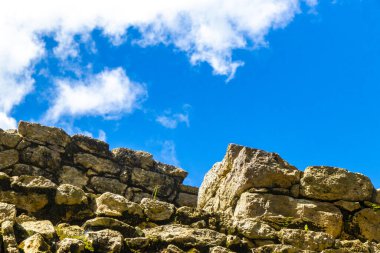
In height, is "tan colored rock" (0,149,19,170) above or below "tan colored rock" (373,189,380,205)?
above

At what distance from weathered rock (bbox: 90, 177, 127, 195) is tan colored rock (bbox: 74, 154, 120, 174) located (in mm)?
282

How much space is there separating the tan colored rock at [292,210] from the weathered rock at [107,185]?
6455mm

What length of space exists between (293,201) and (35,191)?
4719 millimetres

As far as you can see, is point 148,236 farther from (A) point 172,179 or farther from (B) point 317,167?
(A) point 172,179

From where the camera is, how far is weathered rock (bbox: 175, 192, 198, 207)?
15.8 metres

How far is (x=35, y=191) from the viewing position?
7.35m

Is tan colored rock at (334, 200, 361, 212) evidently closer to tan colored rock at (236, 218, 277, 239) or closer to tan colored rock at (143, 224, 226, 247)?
tan colored rock at (236, 218, 277, 239)

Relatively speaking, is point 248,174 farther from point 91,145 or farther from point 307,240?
point 91,145

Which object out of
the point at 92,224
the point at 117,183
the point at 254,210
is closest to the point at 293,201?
the point at 254,210

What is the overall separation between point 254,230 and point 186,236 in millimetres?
1162

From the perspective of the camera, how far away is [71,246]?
550 cm

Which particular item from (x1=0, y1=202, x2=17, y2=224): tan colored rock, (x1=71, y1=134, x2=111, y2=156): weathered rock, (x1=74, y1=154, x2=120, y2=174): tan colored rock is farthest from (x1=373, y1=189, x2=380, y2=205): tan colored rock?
(x1=71, y1=134, x2=111, y2=156): weathered rock

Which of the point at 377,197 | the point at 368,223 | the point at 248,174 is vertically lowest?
the point at 368,223

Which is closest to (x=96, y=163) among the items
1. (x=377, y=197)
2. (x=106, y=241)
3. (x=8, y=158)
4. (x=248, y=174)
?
(x=8, y=158)
